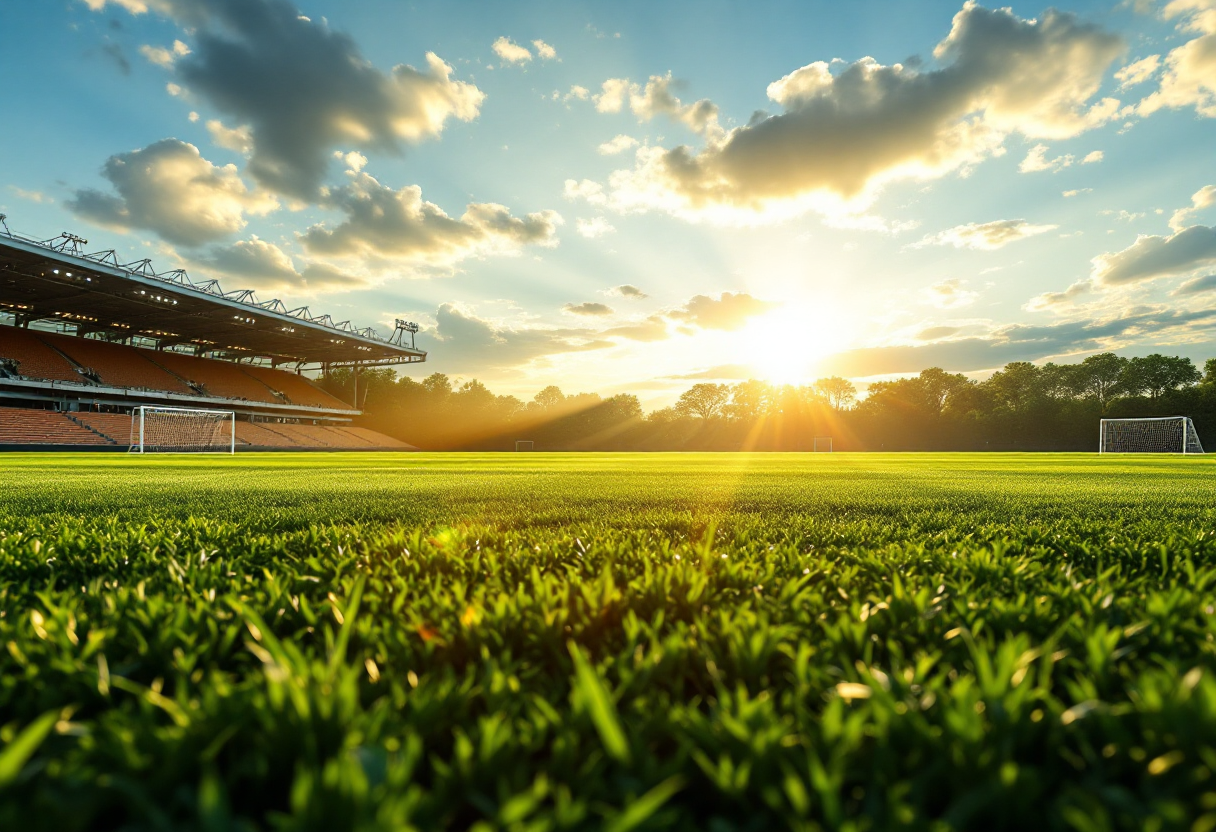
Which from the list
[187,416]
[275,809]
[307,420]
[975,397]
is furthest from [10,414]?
[975,397]

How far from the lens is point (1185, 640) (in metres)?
1.18

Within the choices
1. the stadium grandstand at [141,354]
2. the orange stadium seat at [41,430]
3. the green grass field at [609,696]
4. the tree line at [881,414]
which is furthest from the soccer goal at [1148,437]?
the orange stadium seat at [41,430]

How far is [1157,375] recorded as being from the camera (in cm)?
5850

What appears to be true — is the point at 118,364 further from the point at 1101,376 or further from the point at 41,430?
the point at 1101,376

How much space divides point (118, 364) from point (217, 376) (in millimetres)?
6929

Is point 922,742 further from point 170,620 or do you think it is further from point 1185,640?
point 170,620

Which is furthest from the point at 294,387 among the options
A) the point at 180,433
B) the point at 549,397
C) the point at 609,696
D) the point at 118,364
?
the point at 609,696

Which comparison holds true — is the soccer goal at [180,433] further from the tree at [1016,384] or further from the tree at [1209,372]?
the tree at [1209,372]

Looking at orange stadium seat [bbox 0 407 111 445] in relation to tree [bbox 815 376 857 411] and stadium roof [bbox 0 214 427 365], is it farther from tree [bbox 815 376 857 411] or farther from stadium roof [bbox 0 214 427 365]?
tree [bbox 815 376 857 411]

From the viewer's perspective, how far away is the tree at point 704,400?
8056cm

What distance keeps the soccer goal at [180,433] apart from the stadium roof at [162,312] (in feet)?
21.4

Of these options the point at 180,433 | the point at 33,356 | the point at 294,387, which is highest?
the point at 33,356

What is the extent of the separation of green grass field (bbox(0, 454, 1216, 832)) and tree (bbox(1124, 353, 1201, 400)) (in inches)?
3022

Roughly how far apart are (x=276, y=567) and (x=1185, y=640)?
8.42 ft
